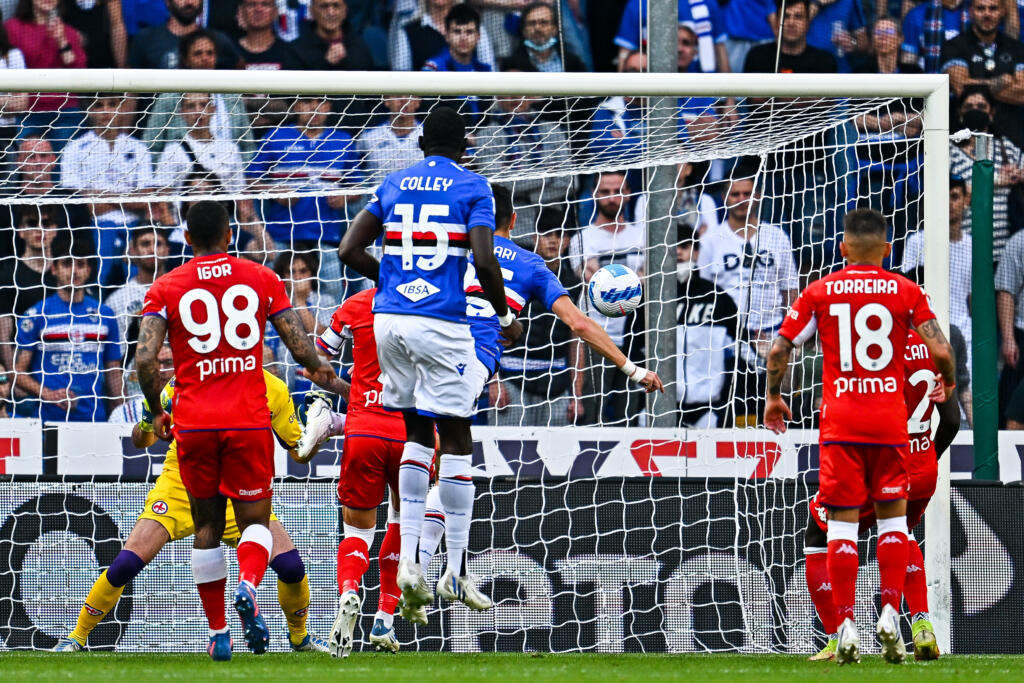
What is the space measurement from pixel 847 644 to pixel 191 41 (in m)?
7.47

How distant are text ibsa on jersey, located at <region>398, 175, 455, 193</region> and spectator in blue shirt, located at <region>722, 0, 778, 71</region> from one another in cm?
629

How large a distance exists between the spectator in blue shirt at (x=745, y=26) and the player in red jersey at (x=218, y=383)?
6.55 meters

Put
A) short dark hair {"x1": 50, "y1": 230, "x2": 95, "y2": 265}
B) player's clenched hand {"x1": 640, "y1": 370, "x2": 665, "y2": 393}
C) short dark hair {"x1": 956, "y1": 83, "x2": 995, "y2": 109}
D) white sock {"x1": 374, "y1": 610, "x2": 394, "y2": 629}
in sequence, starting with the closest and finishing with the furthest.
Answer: player's clenched hand {"x1": 640, "y1": 370, "x2": 665, "y2": 393} → white sock {"x1": 374, "y1": 610, "x2": 394, "y2": 629} → short dark hair {"x1": 50, "y1": 230, "x2": 95, "y2": 265} → short dark hair {"x1": 956, "y1": 83, "x2": 995, "y2": 109}

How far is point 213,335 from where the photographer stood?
5.93 metres

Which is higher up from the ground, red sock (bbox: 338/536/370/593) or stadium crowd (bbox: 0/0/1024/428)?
stadium crowd (bbox: 0/0/1024/428)

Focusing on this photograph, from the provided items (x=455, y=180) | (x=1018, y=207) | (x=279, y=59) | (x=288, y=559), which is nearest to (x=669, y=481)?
(x=288, y=559)

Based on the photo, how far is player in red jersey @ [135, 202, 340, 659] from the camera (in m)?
5.90

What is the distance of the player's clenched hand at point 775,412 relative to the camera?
19.9ft

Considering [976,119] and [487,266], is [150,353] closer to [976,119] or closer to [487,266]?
[487,266]

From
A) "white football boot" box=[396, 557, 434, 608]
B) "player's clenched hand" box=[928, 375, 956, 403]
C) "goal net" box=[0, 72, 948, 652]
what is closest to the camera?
"white football boot" box=[396, 557, 434, 608]

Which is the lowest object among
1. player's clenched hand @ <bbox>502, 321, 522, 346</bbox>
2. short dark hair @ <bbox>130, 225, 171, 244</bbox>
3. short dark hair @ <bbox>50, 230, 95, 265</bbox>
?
player's clenched hand @ <bbox>502, 321, 522, 346</bbox>

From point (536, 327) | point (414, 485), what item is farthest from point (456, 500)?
point (536, 327)

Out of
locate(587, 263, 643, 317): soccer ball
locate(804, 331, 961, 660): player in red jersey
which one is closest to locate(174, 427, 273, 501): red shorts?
locate(587, 263, 643, 317): soccer ball

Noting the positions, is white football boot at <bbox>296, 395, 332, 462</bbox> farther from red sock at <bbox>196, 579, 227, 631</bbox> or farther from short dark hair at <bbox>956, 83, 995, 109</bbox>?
short dark hair at <bbox>956, 83, 995, 109</bbox>
